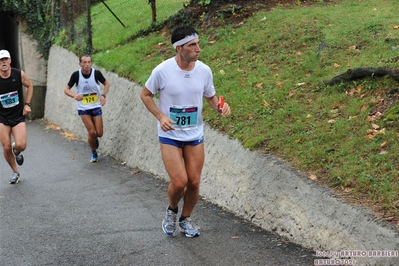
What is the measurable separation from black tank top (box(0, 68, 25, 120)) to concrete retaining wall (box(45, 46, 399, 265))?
243 centimetres

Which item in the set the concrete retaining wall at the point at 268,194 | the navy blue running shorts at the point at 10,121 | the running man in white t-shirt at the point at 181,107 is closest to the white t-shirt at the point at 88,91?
the concrete retaining wall at the point at 268,194

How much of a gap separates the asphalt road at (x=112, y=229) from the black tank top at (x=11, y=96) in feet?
3.97

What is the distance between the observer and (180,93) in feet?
22.2

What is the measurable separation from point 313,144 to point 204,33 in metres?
7.16

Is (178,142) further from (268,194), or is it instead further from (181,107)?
Result: (268,194)

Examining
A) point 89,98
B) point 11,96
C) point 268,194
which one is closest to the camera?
point 268,194

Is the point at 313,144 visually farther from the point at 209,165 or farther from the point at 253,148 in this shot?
the point at 209,165

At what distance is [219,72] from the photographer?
11680 millimetres

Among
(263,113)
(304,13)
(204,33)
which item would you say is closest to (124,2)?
(204,33)

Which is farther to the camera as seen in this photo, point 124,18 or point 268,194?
point 124,18

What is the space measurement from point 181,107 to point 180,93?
15cm

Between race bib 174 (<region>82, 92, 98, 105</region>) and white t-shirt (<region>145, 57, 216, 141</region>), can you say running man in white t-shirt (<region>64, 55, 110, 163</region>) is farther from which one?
white t-shirt (<region>145, 57, 216, 141</region>)

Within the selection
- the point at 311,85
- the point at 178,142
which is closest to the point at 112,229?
the point at 178,142

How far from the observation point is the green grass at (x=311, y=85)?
6.95 meters
